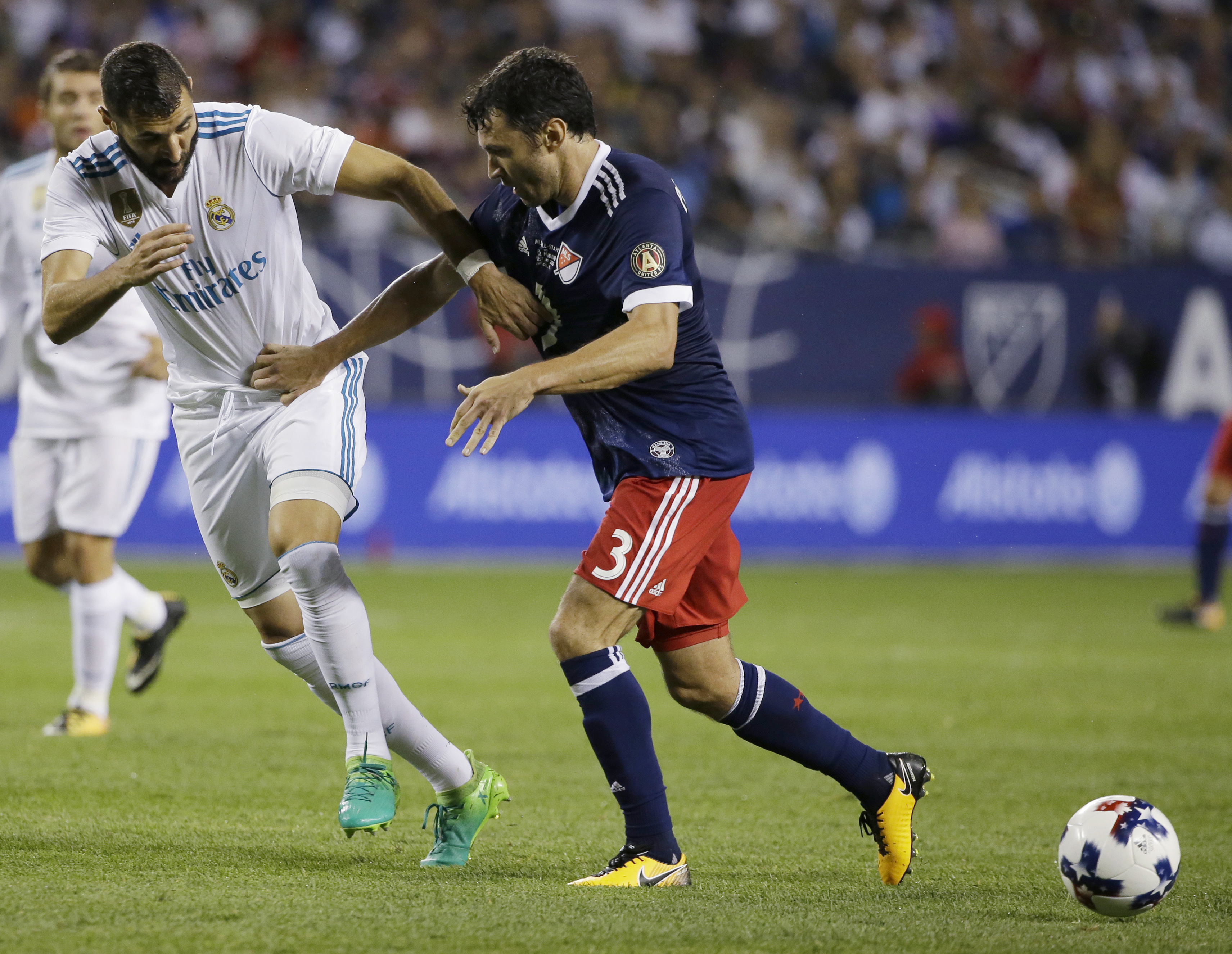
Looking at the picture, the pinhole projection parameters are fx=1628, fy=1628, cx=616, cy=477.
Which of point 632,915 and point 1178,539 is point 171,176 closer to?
point 632,915

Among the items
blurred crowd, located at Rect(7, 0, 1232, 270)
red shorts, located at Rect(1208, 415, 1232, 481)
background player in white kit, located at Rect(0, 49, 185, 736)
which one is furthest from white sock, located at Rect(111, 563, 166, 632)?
blurred crowd, located at Rect(7, 0, 1232, 270)

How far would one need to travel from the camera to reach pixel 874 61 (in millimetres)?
18688

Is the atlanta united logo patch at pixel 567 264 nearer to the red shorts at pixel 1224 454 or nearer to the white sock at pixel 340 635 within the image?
the white sock at pixel 340 635

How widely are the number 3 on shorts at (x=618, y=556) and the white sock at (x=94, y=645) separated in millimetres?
3298

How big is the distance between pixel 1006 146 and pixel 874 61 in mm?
1794

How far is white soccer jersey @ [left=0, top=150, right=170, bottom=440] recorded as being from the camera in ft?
22.2

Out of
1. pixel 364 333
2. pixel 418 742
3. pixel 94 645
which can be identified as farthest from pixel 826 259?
pixel 418 742

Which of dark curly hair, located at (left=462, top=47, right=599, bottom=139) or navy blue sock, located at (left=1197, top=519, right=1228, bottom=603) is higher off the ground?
navy blue sock, located at (left=1197, top=519, right=1228, bottom=603)

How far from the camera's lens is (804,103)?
59.3ft

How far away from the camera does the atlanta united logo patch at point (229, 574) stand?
483 cm

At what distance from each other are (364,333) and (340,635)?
0.91 metres

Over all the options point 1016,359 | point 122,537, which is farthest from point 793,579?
point 122,537

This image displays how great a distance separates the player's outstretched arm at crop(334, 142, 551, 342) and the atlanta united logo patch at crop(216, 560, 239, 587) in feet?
3.54

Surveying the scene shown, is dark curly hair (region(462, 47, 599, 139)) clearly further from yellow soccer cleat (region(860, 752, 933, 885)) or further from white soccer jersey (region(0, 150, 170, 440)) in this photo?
white soccer jersey (region(0, 150, 170, 440))
